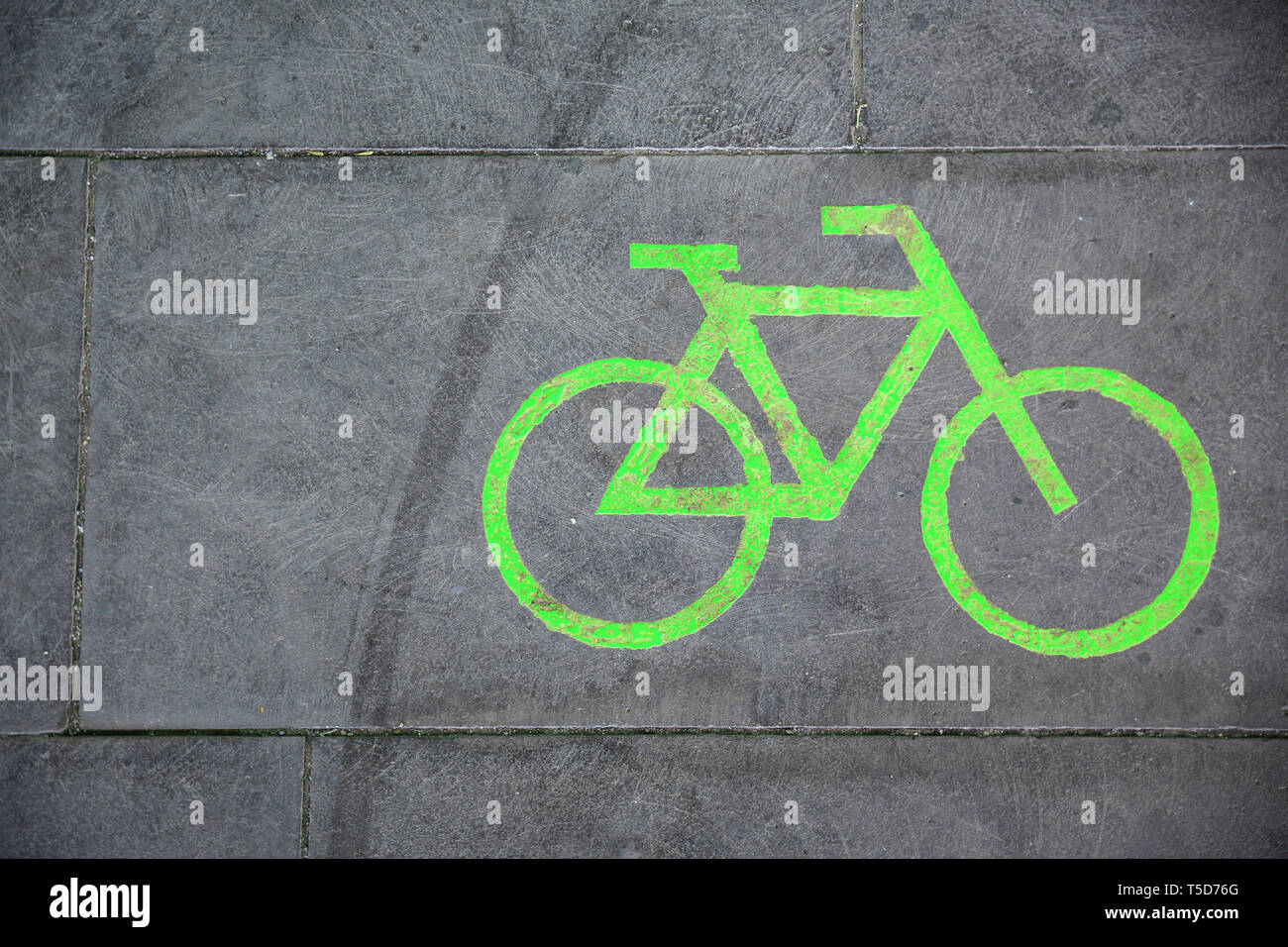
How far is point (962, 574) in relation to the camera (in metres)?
3.89

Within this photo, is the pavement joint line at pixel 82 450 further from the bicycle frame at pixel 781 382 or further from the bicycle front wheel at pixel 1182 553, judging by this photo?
the bicycle front wheel at pixel 1182 553

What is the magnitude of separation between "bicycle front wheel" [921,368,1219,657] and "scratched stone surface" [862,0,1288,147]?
114cm

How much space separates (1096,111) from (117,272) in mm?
4622

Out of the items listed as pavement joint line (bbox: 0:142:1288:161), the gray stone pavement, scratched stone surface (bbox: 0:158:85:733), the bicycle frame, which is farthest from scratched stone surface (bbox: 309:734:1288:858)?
pavement joint line (bbox: 0:142:1288:161)

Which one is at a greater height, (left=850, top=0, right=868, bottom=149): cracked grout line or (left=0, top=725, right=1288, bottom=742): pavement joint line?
(left=850, top=0, right=868, bottom=149): cracked grout line

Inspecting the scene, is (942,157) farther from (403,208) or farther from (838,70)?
(403,208)

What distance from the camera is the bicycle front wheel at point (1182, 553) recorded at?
12.7 feet

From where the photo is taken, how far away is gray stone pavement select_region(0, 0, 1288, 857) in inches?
153

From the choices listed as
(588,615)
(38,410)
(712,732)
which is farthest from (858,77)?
(38,410)

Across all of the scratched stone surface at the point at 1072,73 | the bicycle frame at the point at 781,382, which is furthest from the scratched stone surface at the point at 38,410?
the scratched stone surface at the point at 1072,73

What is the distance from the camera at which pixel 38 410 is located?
3959mm

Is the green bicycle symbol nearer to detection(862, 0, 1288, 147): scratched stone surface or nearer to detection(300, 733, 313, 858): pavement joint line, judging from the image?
detection(862, 0, 1288, 147): scratched stone surface

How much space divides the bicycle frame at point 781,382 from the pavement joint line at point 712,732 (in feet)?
3.24
